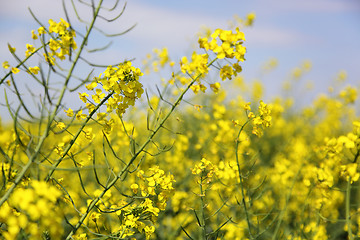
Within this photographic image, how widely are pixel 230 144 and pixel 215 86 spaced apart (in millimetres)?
2794

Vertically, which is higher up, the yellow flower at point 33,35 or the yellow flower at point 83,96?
the yellow flower at point 33,35

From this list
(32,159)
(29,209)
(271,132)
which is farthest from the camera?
(271,132)

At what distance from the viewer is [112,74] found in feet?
5.25

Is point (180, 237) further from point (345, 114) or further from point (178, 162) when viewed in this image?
point (345, 114)

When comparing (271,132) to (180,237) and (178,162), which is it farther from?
(180,237)

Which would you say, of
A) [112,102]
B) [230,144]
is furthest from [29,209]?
[230,144]

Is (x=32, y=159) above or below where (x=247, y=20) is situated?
below

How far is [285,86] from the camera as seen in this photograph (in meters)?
10.1

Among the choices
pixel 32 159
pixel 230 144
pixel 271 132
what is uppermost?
pixel 271 132

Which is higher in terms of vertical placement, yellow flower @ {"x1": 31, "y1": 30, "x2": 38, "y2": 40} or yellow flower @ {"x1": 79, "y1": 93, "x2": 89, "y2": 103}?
yellow flower @ {"x1": 31, "y1": 30, "x2": 38, "y2": 40}

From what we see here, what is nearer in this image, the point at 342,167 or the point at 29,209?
the point at 29,209

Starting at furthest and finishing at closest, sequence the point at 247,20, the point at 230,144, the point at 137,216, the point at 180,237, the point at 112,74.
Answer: the point at 247,20 < the point at 230,144 < the point at 180,237 < the point at 137,216 < the point at 112,74

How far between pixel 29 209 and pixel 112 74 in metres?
0.77

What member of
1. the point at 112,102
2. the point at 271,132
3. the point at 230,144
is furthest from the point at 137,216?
the point at 271,132
